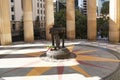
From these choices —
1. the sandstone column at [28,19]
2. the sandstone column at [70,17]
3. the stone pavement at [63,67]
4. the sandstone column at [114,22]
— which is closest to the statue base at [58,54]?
the stone pavement at [63,67]

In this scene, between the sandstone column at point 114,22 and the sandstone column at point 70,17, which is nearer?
the sandstone column at point 114,22

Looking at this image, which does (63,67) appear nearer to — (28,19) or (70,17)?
(28,19)

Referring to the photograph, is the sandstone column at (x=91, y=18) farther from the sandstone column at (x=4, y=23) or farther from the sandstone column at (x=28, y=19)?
the sandstone column at (x=4, y=23)

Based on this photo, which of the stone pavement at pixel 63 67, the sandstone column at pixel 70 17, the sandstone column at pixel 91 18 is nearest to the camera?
the stone pavement at pixel 63 67

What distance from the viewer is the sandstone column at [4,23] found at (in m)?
31.4

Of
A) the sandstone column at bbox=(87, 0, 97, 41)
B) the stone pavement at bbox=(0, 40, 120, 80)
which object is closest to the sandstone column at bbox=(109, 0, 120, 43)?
the sandstone column at bbox=(87, 0, 97, 41)

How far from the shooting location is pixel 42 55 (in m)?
23.5

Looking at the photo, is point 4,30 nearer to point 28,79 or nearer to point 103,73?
point 28,79

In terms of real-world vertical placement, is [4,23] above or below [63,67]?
above

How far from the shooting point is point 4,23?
104 ft

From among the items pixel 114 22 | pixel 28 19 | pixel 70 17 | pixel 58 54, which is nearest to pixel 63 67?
pixel 58 54

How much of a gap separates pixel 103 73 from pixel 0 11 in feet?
69.4

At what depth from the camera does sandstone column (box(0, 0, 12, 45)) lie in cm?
3141

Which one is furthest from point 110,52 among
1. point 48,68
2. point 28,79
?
point 28,79
